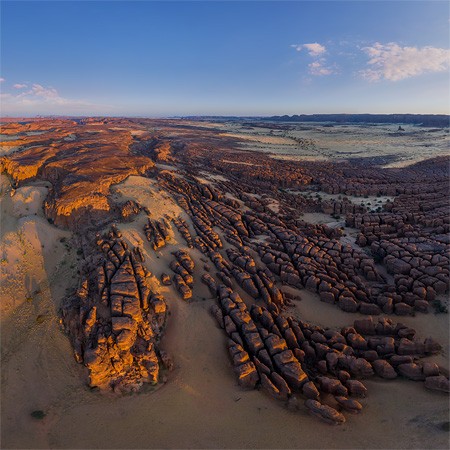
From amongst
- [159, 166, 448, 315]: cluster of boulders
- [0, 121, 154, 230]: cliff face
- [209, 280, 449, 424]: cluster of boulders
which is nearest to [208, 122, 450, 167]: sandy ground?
[0, 121, 154, 230]: cliff face

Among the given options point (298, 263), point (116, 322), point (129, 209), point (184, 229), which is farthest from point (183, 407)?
point (129, 209)

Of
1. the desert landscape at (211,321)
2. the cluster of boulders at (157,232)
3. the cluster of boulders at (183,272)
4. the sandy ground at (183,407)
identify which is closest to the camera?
the sandy ground at (183,407)

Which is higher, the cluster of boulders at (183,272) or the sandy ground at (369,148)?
the sandy ground at (369,148)

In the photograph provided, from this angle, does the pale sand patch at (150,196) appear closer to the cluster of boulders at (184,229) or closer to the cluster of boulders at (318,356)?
the cluster of boulders at (184,229)

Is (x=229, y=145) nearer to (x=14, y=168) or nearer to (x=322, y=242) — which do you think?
(x=14, y=168)

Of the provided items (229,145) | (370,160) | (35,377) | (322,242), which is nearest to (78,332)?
(35,377)

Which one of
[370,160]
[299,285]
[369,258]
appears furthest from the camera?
[370,160]

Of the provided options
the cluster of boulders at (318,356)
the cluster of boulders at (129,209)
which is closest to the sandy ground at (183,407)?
the cluster of boulders at (318,356)
